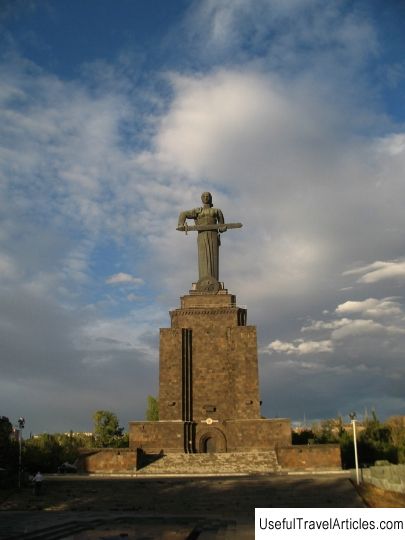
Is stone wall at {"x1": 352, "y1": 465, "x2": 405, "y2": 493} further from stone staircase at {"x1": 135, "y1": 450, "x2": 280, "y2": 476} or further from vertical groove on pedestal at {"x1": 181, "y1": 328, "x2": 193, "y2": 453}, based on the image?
vertical groove on pedestal at {"x1": 181, "y1": 328, "x2": 193, "y2": 453}

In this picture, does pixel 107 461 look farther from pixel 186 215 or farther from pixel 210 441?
pixel 186 215

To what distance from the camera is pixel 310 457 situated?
26.7 m

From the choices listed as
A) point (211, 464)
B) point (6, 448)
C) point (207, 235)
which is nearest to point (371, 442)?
point (211, 464)

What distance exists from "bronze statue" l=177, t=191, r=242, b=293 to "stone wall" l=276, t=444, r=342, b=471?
11.8 m

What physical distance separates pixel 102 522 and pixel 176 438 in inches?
632

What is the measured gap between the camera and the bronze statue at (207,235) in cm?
3584

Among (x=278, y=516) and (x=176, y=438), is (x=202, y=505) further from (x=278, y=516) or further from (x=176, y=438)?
(x=176, y=438)

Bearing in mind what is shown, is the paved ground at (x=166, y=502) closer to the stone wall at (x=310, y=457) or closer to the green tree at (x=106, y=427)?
the stone wall at (x=310, y=457)

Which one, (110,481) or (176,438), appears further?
(176,438)

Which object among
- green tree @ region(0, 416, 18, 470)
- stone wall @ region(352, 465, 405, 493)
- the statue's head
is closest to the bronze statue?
the statue's head

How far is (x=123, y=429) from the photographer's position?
50000 mm

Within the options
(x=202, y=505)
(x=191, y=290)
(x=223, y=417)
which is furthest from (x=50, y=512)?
(x=191, y=290)

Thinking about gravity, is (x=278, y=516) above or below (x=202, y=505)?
above

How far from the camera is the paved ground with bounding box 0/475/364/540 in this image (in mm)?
14367
